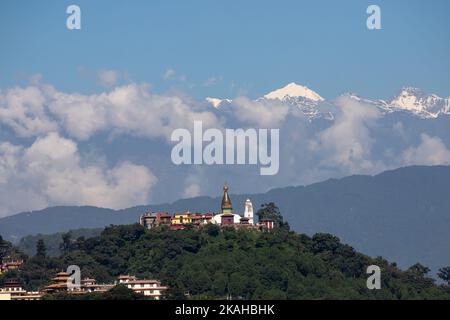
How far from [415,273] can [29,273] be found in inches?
1491

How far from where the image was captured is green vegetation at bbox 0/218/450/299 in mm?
147000

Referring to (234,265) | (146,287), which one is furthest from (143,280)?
(234,265)

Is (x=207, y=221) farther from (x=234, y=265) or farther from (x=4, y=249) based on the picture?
(x=4, y=249)

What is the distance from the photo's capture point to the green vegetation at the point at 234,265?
14700 cm

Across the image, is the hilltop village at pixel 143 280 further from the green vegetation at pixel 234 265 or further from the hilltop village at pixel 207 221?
the green vegetation at pixel 234 265

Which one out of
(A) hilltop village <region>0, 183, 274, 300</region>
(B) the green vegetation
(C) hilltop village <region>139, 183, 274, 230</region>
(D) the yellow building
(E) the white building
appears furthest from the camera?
(D) the yellow building

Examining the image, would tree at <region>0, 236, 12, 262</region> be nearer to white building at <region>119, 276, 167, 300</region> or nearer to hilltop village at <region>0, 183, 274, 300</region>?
hilltop village at <region>0, 183, 274, 300</region>

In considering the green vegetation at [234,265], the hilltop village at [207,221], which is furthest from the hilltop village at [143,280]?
the green vegetation at [234,265]

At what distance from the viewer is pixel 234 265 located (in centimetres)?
15000

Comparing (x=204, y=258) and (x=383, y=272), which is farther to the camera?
(x=383, y=272)

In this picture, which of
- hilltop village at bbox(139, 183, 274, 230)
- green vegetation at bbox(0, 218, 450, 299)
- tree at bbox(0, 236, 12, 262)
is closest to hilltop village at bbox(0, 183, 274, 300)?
hilltop village at bbox(139, 183, 274, 230)
